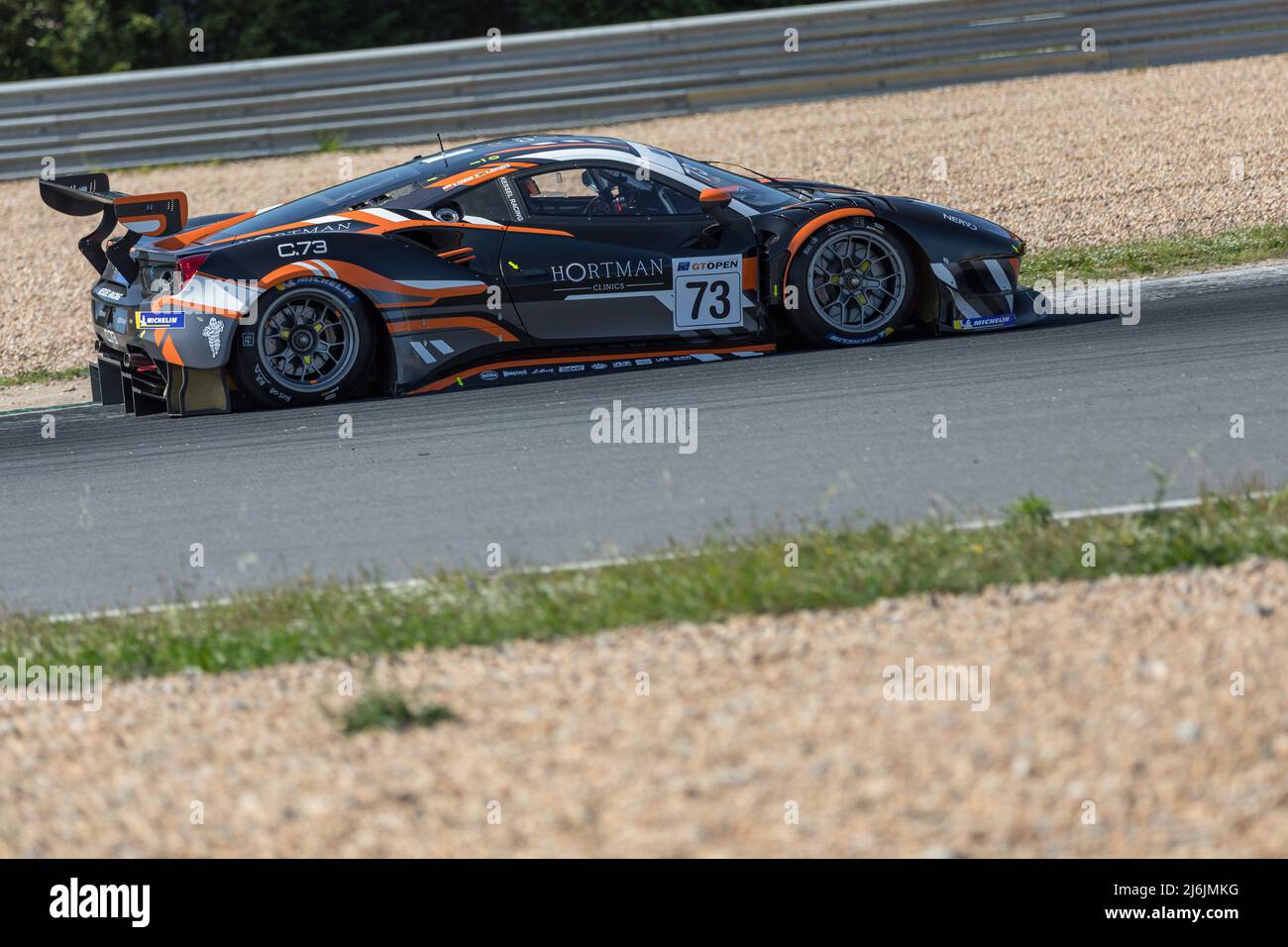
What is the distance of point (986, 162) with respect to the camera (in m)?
13.9

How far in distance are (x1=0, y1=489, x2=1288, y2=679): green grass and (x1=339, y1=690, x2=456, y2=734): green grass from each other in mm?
661

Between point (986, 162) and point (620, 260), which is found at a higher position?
point (986, 162)

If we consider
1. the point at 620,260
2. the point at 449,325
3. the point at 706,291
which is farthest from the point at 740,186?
the point at 449,325

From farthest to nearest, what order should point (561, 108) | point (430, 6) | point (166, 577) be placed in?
point (430, 6), point (561, 108), point (166, 577)

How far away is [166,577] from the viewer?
6.32 metres

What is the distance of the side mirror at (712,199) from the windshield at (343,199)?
5.07ft

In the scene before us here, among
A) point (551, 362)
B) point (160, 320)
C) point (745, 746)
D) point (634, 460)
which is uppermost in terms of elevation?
point (160, 320)

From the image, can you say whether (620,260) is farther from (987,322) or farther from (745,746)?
(745,746)

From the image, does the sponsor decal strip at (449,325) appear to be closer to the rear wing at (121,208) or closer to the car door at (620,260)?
the car door at (620,260)

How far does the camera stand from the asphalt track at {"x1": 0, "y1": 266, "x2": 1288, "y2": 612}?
6.39 m

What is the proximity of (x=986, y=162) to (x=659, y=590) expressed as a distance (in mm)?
9686
